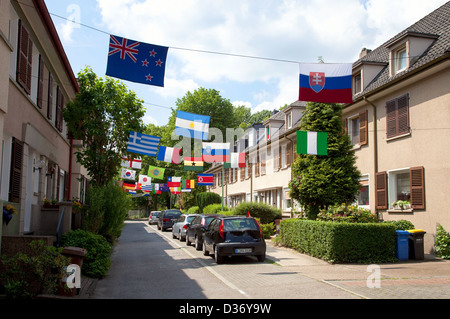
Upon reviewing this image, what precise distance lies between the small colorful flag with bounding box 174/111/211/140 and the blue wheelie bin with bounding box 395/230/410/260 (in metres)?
8.72

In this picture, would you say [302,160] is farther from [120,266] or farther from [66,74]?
[66,74]

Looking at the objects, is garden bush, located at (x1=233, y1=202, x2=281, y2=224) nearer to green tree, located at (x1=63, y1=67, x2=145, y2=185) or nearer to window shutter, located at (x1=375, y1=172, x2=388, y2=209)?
window shutter, located at (x1=375, y1=172, x2=388, y2=209)

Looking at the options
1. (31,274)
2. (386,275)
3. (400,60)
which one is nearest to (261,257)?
(386,275)

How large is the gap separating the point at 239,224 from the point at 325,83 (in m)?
5.14

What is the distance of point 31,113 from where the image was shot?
1270 centimetres

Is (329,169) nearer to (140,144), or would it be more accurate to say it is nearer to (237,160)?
(140,144)

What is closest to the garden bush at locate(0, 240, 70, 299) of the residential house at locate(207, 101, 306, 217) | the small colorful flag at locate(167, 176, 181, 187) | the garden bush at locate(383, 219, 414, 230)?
the garden bush at locate(383, 219, 414, 230)

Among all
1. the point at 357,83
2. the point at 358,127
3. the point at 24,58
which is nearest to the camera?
the point at 24,58

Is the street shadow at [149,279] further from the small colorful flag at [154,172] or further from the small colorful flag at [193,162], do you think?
the small colorful flag at [154,172]

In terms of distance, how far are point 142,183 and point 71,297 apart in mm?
32129

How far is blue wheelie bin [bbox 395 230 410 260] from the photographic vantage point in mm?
13500
